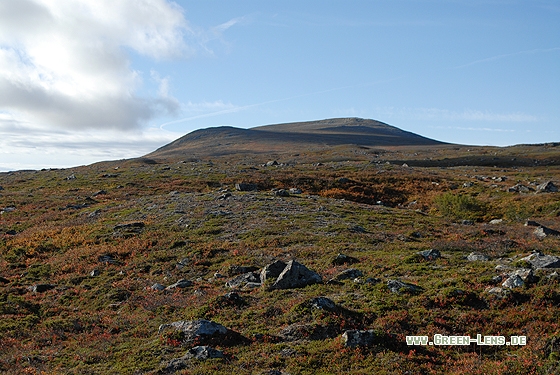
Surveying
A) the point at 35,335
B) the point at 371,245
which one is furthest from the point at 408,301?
the point at 35,335

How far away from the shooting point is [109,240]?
32.7 meters

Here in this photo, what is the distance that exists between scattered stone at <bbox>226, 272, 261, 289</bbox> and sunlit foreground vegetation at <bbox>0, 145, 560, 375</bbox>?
1.00 feet

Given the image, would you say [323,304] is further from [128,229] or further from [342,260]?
[128,229]

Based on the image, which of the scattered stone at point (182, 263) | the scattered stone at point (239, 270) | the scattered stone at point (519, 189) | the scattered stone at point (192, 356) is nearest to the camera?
the scattered stone at point (192, 356)

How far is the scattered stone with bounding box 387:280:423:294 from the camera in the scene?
56.1 feet

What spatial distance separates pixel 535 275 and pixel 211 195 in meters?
35.5

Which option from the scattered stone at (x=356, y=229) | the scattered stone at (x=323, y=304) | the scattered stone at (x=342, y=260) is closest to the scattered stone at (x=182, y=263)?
the scattered stone at (x=342, y=260)

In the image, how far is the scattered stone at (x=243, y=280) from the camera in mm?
20938

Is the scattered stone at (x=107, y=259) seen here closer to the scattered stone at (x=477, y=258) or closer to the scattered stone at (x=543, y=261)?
the scattered stone at (x=477, y=258)

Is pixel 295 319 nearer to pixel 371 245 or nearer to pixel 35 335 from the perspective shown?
→ pixel 35 335

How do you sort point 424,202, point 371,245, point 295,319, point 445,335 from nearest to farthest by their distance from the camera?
point 445,335
point 295,319
point 371,245
point 424,202

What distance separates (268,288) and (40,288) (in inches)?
546

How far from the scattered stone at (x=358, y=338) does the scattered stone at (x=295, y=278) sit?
6064 millimetres

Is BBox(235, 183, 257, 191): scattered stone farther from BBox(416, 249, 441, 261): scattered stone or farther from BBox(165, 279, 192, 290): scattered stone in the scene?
BBox(416, 249, 441, 261): scattered stone
